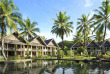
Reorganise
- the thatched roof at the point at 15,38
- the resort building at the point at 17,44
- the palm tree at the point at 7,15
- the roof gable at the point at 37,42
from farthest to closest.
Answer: the roof gable at the point at 37,42 < the thatched roof at the point at 15,38 < the resort building at the point at 17,44 < the palm tree at the point at 7,15

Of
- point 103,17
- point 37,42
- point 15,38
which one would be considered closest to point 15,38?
point 15,38

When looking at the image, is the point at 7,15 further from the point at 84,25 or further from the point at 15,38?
the point at 84,25

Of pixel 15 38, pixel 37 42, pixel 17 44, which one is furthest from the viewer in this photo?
pixel 37 42

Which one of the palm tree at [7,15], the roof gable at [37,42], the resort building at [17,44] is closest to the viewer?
the palm tree at [7,15]

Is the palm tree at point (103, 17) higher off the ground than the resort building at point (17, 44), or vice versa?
the palm tree at point (103, 17)

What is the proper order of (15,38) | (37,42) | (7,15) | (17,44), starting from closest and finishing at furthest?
(7,15) < (15,38) < (17,44) < (37,42)

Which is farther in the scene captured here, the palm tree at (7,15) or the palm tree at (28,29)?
the palm tree at (28,29)

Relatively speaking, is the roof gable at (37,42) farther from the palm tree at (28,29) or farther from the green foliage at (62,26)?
the green foliage at (62,26)

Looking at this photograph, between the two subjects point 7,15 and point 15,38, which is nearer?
point 7,15

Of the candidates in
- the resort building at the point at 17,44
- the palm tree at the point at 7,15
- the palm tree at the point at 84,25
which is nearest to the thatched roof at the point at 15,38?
the resort building at the point at 17,44

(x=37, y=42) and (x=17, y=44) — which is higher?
Answer: (x=37, y=42)

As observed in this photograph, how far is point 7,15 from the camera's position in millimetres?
19438

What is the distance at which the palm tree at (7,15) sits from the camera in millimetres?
19047

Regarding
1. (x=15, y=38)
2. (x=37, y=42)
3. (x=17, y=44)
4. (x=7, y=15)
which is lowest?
(x=17, y=44)
